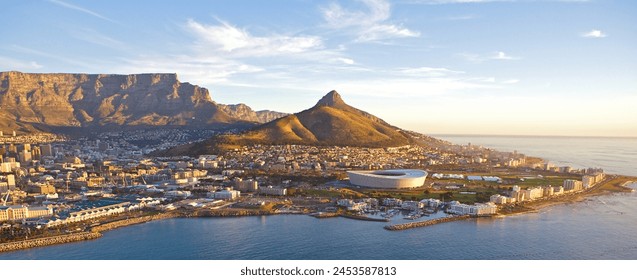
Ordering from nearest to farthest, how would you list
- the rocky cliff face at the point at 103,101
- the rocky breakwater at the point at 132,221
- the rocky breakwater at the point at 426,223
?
the rocky breakwater at the point at 132,221, the rocky breakwater at the point at 426,223, the rocky cliff face at the point at 103,101

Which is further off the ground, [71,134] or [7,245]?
[71,134]

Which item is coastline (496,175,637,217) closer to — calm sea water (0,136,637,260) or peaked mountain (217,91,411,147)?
calm sea water (0,136,637,260)

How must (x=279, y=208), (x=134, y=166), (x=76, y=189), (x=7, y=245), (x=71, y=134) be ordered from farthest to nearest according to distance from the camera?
(x=71, y=134) → (x=134, y=166) → (x=76, y=189) → (x=279, y=208) → (x=7, y=245)

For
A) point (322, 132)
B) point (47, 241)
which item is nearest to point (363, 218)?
point (47, 241)

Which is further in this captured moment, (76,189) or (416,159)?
(416,159)

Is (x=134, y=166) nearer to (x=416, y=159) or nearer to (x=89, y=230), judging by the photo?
(x=89, y=230)

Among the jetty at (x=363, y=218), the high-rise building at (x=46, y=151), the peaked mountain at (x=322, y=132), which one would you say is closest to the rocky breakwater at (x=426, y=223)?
the jetty at (x=363, y=218)

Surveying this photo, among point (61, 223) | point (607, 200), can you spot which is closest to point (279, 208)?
point (61, 223)

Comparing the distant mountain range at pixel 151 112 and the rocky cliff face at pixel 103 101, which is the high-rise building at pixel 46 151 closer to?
the distant mountain range at pixel 151 112
